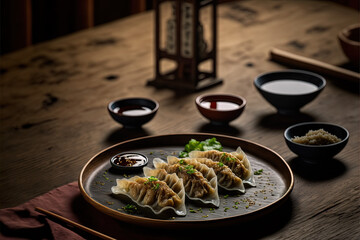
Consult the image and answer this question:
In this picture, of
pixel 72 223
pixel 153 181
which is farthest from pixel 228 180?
pixel 72 223

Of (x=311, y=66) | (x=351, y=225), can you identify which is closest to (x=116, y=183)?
(x=351, y=225)

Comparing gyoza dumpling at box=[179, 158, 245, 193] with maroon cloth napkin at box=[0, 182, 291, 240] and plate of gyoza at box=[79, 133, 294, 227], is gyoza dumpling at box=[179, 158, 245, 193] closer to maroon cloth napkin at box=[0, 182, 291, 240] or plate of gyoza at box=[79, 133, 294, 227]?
plate of gyoza at box=[79, 133, 294, 227]

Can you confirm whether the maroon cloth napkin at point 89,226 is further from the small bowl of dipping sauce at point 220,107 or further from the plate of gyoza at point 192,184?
the small bowl of dipping sauce at point 220,107

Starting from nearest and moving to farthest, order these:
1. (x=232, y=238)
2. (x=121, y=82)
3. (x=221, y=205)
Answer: (x=232, y=238) → (x=221, y=205) → (x=121, y=82)

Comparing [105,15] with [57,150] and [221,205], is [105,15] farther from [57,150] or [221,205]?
[221,205]

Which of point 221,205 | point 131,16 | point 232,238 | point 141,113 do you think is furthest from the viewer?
point 131,16

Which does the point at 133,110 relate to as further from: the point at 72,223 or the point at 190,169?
the point at 72,223

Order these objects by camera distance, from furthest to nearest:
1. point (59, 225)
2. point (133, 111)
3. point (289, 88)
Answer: point (289, 88) → point (133, 111) → point (59, 225)
